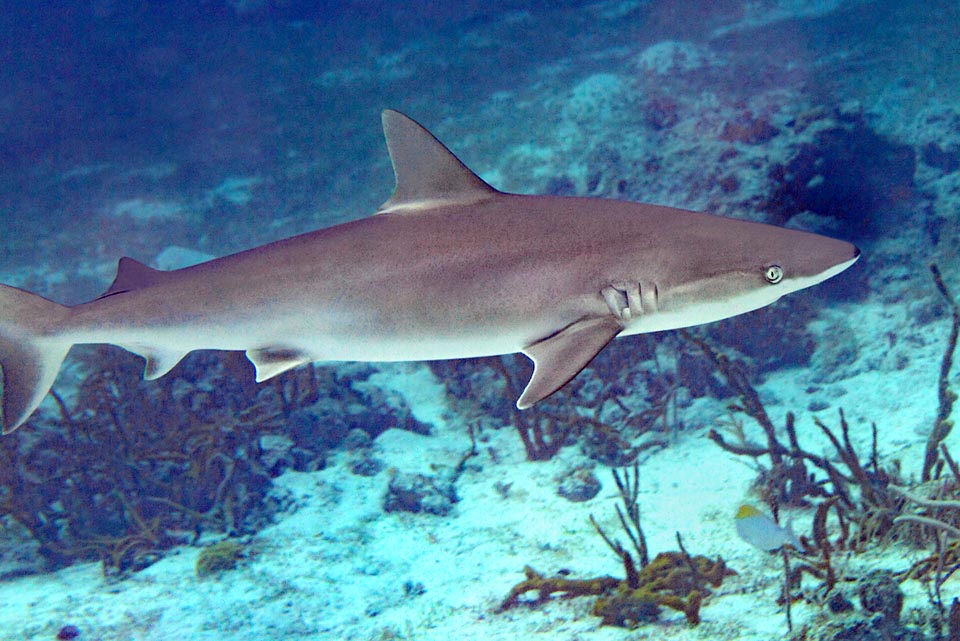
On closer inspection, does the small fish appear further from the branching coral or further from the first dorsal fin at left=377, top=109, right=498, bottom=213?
the branching coral

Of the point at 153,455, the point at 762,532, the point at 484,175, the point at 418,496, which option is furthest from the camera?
the point at 484,175

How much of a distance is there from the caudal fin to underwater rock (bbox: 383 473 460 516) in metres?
3.33

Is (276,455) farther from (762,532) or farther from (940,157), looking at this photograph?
(940,157)

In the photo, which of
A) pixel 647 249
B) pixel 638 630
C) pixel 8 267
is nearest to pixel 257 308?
pixel 647 249

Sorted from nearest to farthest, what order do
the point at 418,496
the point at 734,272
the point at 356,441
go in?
1. the point at 734,272
2. the point at 418,496
3. the point at 356,441

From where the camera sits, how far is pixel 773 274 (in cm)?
266

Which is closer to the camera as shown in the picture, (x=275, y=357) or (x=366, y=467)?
(x=275, y=357)

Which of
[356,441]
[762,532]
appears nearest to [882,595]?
[762,532]

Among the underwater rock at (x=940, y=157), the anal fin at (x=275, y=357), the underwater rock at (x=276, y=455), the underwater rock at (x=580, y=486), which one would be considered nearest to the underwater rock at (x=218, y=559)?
the underwater rock at (x=276, y=455)

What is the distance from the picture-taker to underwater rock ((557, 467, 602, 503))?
5738mm

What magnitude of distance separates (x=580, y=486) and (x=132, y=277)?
413 centimetres

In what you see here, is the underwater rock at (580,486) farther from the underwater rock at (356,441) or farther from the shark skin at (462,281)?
the shark skin at (462,281)

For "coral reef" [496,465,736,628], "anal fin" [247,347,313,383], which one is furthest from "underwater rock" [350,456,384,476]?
"anal fin" [247,347,313,383]

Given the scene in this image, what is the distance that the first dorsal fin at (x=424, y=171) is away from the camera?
3.18 meters
